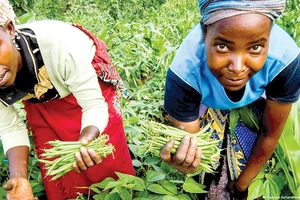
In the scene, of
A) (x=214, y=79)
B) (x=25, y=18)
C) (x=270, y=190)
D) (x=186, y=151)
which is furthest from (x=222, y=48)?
(x=25, y=18)

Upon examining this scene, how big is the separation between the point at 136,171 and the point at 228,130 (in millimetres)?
619

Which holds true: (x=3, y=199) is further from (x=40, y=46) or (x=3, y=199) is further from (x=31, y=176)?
(x=40, y=46)

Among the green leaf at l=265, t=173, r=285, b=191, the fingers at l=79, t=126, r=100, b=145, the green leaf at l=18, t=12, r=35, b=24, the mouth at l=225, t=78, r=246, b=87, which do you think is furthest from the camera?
the green leaf at l=18, t=12, r=35, b=24

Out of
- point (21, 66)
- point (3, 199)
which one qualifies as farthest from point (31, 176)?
point (21, 66)

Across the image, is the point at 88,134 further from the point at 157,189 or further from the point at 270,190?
the point at 270,190

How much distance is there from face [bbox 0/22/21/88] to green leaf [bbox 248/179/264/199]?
42.8 inches

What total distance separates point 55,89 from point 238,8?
0.80 meters

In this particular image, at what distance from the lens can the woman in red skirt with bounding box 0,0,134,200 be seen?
4.24ft

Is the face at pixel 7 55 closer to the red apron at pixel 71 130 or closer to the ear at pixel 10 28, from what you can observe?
the ear at pixel 10 28

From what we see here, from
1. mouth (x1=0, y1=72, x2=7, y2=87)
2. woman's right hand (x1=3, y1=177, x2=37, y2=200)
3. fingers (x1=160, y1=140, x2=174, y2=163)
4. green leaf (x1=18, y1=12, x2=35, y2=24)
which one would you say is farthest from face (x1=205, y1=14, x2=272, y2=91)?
green leaf (x1=18, y1=12, x2=35, y2=24)

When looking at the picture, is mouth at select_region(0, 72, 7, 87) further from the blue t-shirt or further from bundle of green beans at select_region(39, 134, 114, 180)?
the blue t-shirt

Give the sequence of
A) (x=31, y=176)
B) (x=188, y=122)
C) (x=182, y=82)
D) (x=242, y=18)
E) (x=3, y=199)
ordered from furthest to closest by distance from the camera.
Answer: (x=31, y=176) → (x=3, y=199) → (x=188, y=122) → (x=182, y=82) → (x=242, y=18)

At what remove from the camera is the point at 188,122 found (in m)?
1.48

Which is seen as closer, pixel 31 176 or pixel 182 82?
pixel 182 82
